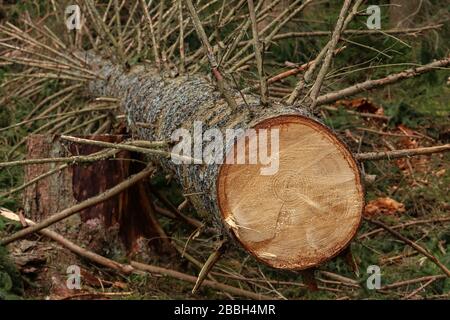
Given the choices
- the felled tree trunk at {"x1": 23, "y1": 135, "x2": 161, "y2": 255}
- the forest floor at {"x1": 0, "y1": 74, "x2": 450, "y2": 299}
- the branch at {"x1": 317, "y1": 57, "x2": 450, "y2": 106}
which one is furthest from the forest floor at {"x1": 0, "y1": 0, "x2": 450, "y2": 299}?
the branch at {"x1": 317, "y1": 57, "x2": 450, "y2": 106}

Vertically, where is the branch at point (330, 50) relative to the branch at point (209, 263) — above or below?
above

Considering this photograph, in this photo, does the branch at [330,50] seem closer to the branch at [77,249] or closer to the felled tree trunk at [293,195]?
the felled tree trunk at [293,195]

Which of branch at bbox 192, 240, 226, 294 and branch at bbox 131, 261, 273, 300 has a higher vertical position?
branch at bbox 192, 240, 226, 294

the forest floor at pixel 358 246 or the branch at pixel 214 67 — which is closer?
the branch at pixel 214 67

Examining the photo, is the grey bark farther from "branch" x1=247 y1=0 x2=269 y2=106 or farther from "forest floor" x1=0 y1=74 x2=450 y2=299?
"forest floor" x1=0 y1=74 x2=450 y2=299

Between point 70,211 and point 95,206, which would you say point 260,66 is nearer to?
point 70,211

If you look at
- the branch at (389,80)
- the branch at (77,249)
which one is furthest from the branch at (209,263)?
the branch at (77,249)

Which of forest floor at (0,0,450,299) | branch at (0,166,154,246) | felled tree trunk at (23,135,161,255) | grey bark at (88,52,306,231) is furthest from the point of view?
felled tree trunk at (23,135,161,255)

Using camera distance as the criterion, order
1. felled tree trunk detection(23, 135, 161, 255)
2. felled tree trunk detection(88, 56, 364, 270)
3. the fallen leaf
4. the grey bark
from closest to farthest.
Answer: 1. felled tree trunk detection(88, 56, 364, 270)
2. the grey bark
3. felled tree trunk detection(23, 135, 161, 255)
4. the fallen leaf
